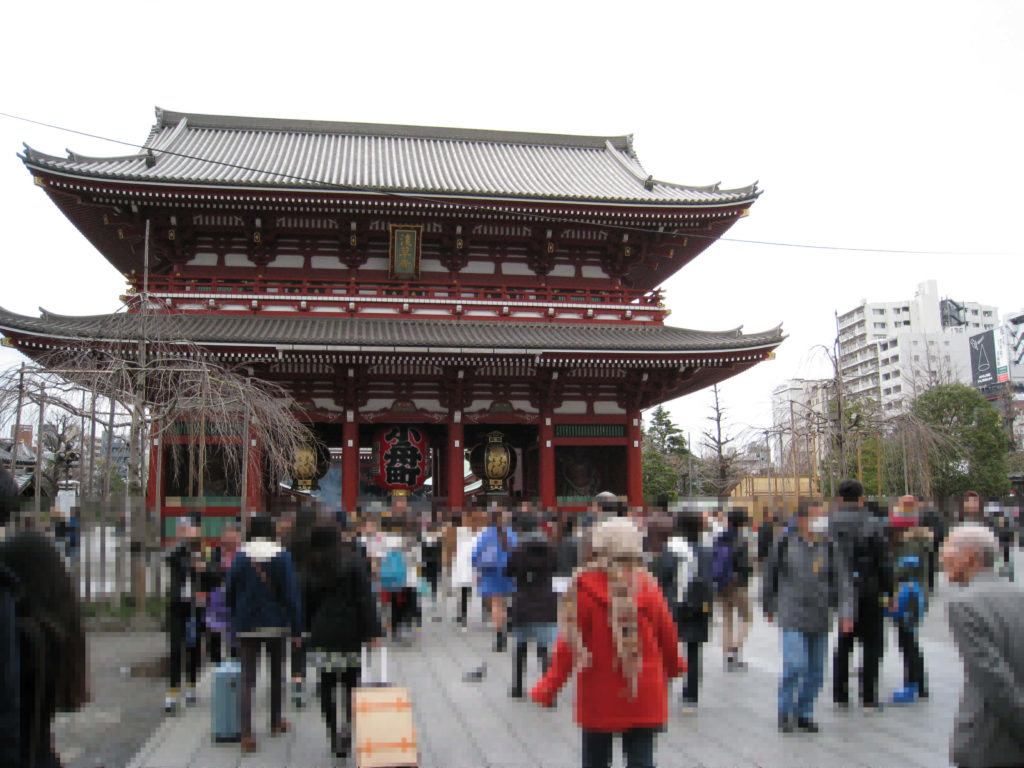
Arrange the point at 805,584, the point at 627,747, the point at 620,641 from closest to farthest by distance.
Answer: the point at 620,641
the point at 627,747
the point at 805,584

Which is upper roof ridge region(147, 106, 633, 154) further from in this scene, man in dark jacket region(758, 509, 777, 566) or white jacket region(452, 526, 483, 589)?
man in dark jacket region(758, 509, 777, 566)

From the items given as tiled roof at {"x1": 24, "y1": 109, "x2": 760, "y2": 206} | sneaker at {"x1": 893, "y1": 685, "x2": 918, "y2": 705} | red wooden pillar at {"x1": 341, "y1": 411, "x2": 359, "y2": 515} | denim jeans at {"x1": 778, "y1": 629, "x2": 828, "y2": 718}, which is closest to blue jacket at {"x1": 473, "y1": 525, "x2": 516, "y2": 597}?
denim jeans at {"x1": 778, "y1": 629, "x2": 828, "y2": 718}

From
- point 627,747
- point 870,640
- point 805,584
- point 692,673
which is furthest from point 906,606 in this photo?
point 627,747

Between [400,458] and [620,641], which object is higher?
[400,458]

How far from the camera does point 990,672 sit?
110 inches

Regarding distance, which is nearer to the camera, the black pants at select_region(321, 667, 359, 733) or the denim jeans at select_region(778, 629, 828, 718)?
the black pants at select_region(321, 667, 359, 733)

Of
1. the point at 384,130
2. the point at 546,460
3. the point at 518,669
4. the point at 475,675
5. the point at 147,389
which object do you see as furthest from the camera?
the point at 384,130

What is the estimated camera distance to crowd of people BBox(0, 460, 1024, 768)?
2961 millimetres

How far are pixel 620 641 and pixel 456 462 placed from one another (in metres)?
16.1

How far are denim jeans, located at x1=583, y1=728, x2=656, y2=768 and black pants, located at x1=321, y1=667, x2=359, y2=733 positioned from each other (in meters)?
2.38

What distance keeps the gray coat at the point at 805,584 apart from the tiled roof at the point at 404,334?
11733mm

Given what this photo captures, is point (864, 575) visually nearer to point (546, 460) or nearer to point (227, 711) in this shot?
point (227, 711)

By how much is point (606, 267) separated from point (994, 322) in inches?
3998

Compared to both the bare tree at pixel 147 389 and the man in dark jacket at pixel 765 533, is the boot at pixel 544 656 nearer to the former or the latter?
the man in dark jacket at pixel 765 533
